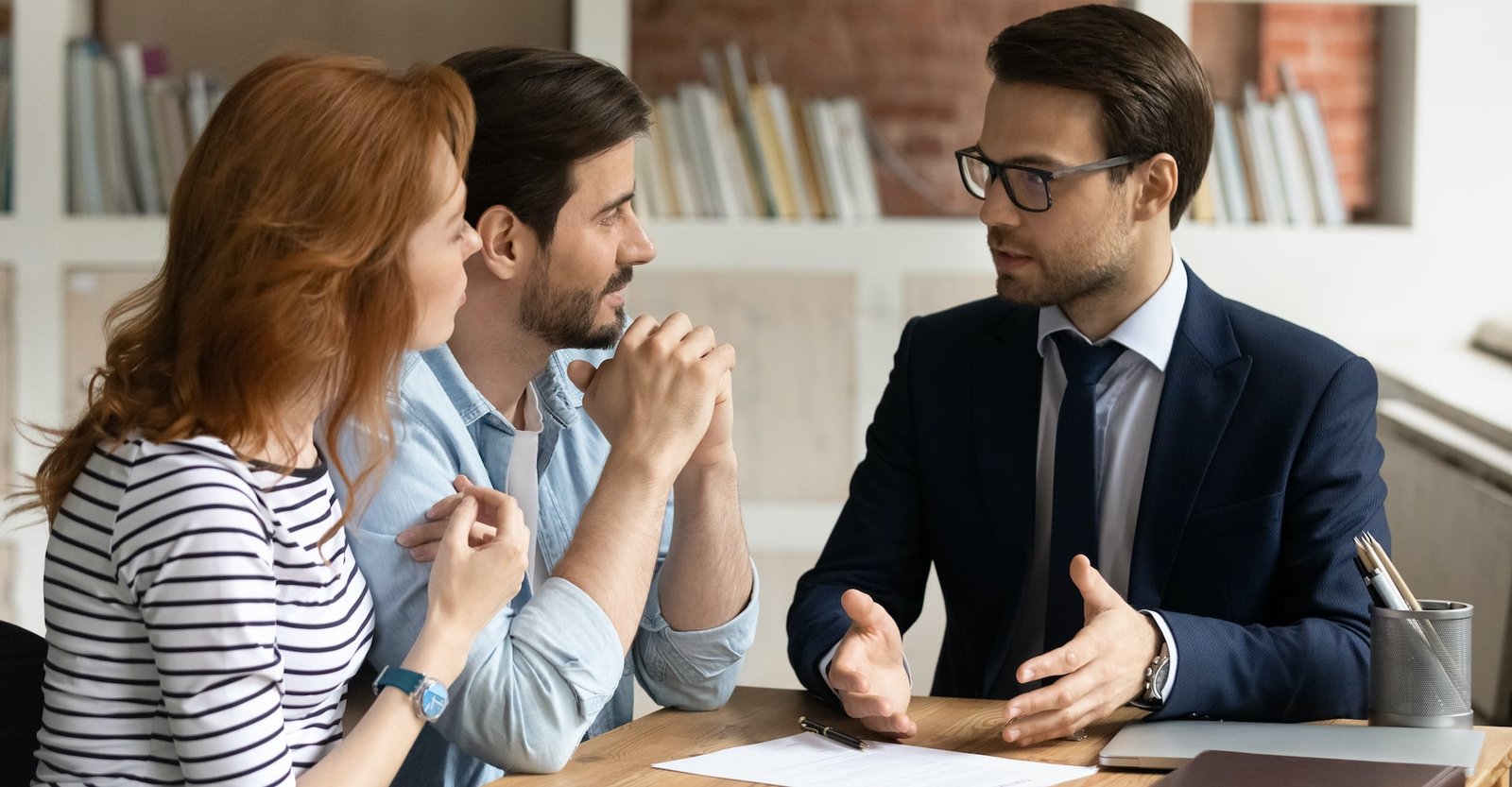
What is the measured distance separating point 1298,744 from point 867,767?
390mm

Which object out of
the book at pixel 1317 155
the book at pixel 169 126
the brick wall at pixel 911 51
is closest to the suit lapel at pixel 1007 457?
the book at pixel 1317 155

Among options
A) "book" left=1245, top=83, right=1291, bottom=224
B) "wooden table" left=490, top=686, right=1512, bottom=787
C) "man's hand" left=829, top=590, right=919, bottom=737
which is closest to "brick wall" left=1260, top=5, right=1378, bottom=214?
"book" left=1245, top=83, right=1291, bottom=224

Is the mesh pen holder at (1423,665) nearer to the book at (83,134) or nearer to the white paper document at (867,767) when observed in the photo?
the white paper document at (867,767)

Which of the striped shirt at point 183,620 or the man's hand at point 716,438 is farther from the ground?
the man's hand at point 716,438

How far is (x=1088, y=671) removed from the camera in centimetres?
139

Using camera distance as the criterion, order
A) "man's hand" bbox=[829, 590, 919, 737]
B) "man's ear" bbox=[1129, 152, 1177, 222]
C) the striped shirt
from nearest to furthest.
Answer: the striped shirt → "man's hand" bbox=[829, 590, 919, 737] → "man's ear" bbox=[1129, 152, 1177, 222]

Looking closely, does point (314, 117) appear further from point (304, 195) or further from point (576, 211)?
point (576, 211)

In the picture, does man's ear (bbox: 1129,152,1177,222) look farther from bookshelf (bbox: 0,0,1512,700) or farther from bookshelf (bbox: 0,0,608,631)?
bookshelf (bbox: 0,0,608,631)

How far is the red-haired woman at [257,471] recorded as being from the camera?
1120 millimetres

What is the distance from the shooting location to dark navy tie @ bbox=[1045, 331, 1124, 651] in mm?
1766

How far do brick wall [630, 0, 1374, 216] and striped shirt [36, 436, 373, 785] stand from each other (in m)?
2.63

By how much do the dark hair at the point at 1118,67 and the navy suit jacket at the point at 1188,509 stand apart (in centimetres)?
21

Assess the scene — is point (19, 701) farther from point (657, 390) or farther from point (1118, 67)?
point (1118, 67)

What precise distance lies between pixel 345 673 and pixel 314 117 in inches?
18.5
